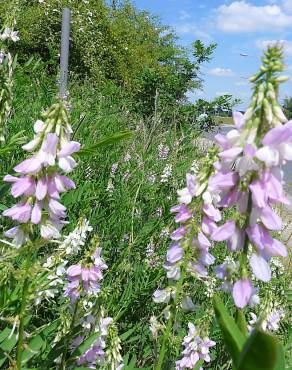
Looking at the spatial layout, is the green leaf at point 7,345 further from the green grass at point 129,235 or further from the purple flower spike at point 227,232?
the purple flower spike at point 227,232

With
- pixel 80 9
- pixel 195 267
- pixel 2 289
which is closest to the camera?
pixel 195 267

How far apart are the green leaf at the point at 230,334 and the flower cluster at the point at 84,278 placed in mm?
865

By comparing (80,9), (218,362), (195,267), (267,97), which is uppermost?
(80,9)

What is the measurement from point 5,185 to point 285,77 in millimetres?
1130

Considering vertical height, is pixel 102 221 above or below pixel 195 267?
below

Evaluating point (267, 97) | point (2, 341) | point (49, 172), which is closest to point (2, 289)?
point (2, 341)

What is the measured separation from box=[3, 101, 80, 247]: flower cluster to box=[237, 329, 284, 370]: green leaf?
573 millimetres

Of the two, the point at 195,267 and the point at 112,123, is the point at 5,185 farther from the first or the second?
the point at 112,123

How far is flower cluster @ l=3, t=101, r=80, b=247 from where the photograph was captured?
119cm

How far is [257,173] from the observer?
0.98 meters

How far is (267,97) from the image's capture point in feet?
3.22

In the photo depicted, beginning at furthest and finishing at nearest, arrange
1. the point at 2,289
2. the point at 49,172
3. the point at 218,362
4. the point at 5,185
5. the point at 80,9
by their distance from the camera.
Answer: the point at 80,9
the point at 218,362
the point at 5,185
the point at 2,289
the point at 49,172

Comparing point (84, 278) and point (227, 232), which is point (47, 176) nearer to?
point (227, 232)

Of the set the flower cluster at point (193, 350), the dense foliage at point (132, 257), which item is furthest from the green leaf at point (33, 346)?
the flower cluster at point (193, 350)
